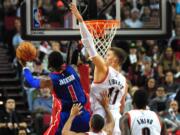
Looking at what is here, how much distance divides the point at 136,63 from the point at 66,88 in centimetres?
666

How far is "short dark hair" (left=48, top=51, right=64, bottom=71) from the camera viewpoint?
8.46 metres

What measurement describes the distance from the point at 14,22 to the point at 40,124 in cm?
443

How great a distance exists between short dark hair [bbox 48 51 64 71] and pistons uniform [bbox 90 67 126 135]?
454 millimetres

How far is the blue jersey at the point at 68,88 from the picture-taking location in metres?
8.61

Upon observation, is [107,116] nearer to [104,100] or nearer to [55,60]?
[104,100]

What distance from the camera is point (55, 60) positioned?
8.50 m

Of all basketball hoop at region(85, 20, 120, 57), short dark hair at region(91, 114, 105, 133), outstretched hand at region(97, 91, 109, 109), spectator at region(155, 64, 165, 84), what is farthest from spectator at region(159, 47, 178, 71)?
short dark hair at region(91, 114, 105, 133)

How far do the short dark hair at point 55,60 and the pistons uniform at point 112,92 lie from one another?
0.45 m

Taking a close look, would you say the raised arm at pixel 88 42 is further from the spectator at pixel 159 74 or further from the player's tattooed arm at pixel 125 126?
the spectator at pixel 159 74

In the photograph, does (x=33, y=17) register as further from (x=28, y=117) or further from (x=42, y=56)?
(x=42, y=56)

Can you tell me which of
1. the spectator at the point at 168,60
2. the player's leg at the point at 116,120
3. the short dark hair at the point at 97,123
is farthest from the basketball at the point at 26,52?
the spectator at the point at 168,60

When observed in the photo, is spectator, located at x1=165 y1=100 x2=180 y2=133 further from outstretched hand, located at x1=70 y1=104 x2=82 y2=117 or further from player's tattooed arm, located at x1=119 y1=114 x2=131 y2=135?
player's tattooed arm, located at x1=119 y1=114 x2=131 y2=135

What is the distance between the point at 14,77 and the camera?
51.0ft

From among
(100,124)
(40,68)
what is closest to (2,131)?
(40,68)
